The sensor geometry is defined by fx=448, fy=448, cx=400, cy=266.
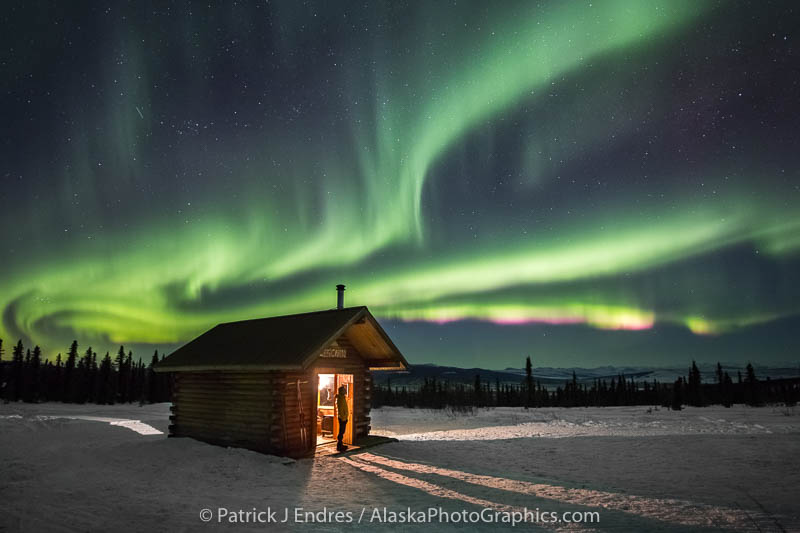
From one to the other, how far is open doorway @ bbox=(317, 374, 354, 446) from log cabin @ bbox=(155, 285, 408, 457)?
A: 0.07m

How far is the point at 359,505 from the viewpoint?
934 centimetres

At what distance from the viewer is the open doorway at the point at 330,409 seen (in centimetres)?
1686

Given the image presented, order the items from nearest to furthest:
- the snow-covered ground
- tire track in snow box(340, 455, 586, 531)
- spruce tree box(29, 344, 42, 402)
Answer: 1. the snow-covered ground
2. tire track in snow box(340, 455, 586, 531)
3. spruce tree box(29, 344, 42, 402)

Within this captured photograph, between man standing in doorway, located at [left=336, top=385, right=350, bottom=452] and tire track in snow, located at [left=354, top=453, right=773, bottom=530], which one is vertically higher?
man standing in doorway, located at [left=336, top=385, right=350, bottom=452]

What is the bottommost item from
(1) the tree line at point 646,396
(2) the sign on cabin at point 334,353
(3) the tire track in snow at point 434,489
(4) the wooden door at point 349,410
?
(1) the tree line at point 646,396

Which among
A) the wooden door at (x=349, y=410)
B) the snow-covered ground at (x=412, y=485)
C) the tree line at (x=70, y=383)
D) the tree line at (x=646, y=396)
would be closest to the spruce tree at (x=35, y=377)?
the tree line at (x=70, y=383)

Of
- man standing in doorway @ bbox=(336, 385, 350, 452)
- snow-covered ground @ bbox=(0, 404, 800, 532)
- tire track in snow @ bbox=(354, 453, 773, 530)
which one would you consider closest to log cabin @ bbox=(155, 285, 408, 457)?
man standing in doorway @ bbox=(336, 385, 350, 452)

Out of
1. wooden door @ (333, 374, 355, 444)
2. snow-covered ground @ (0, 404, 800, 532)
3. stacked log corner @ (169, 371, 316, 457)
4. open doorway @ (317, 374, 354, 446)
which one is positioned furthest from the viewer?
open doorway @ (317, 374, 354, 446)

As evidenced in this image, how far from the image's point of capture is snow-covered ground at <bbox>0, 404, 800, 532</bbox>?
814 cm

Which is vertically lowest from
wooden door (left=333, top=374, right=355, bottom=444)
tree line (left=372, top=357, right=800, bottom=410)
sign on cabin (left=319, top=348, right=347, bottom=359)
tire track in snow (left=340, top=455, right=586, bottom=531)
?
tree line (left=372, top=357, right=800, bottom=410)

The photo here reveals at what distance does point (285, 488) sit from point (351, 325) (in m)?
5.95

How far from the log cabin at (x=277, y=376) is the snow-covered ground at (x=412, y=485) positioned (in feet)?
3.32

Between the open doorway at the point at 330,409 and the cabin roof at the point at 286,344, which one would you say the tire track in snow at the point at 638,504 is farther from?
the cabin roof at the point at 286,344

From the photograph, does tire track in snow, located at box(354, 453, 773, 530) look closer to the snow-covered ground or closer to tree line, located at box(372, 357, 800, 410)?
the snow-covered ground
